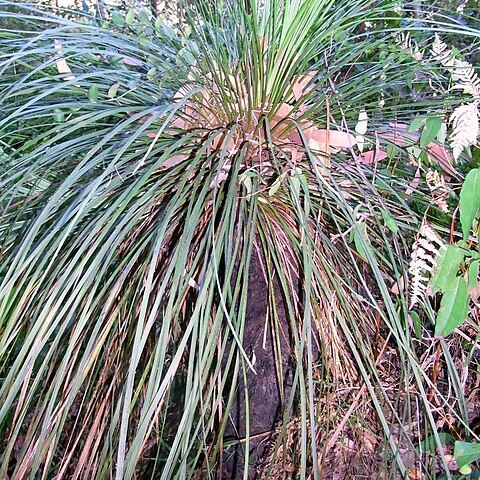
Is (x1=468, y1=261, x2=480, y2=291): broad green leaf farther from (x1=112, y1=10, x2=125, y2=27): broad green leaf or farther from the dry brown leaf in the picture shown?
(x1=112, y1=10, x2=125, y2=27): broad green leaf

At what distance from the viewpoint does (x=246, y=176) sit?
2.62 feet

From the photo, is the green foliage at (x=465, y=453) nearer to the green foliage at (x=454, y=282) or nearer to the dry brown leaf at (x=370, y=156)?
the green foliage at (x=454, y=282)

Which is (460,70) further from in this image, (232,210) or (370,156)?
(232,210)

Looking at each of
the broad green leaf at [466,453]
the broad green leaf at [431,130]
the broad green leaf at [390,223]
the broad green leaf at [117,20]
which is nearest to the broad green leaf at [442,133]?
the broad green leaf at [431,130]

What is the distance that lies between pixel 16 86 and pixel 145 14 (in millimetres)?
431

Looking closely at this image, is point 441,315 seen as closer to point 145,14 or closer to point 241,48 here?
point 241,48

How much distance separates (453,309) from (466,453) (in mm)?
183

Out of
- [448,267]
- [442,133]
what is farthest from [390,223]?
[442,133]

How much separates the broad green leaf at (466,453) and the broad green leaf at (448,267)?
20cm

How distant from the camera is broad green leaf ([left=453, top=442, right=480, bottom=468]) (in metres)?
0.69

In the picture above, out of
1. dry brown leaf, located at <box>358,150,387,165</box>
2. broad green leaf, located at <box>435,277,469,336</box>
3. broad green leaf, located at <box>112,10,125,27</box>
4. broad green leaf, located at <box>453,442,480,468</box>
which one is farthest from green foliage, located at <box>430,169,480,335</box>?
broad green leaf, located at <box>112,10,125,27</box>

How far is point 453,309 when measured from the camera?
0.71 meters

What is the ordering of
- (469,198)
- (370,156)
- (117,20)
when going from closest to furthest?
(469,198)
(370,156)
(117,20)

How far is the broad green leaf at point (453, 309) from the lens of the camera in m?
0.70
